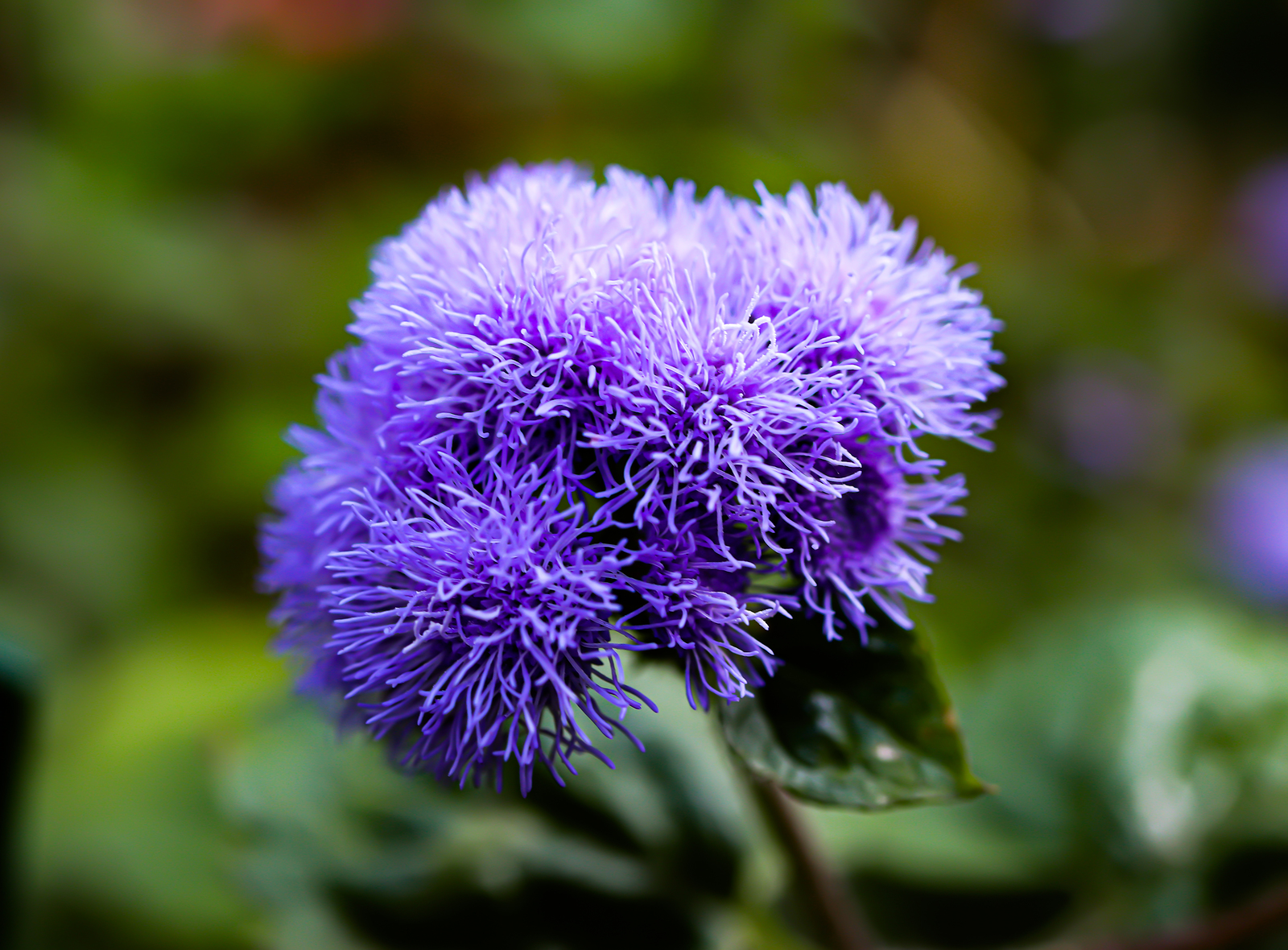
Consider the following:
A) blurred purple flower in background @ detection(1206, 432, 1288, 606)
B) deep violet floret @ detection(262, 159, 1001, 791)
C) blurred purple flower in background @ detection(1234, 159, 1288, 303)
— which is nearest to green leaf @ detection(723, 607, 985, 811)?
deep violet floret @ detection(262, 159, 1001, 791)

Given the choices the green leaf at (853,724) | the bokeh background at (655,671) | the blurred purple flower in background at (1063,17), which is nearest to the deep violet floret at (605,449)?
the green leaf at (853,724)

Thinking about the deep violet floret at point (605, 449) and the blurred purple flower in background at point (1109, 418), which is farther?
the blurred purple flower in background at point (1109, 418)

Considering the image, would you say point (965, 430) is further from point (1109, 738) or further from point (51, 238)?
point (51, 238)

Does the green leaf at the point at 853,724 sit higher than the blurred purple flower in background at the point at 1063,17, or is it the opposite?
the blurred purple flower in background at the point at 1063,17

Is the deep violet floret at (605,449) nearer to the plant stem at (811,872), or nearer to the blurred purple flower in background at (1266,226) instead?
the plant stem at (811,872)

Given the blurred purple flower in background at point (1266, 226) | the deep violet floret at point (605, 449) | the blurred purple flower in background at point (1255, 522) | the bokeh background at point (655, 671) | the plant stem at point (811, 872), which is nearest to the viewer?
the deep violet floret at point (605, 449)
